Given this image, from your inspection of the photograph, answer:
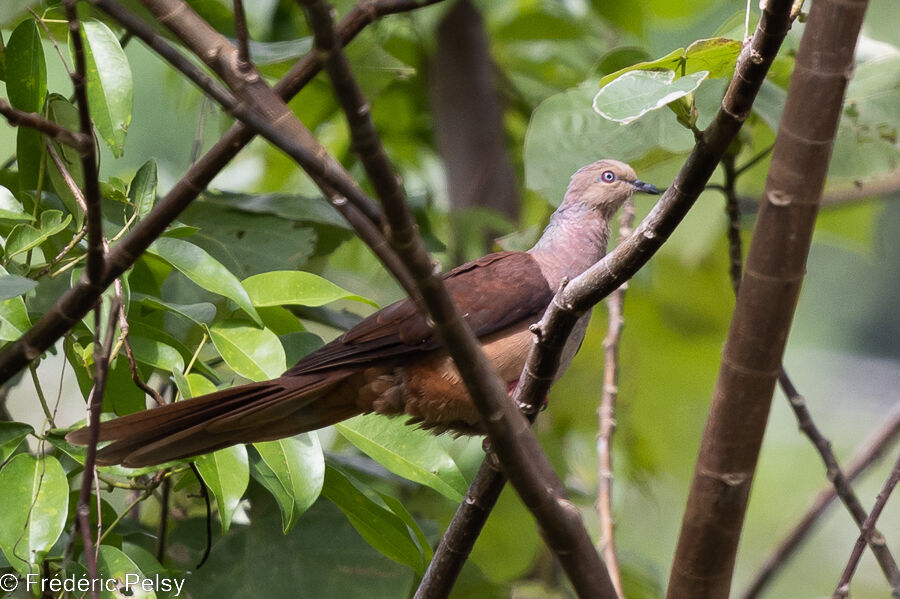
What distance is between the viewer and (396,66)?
3.49 metres

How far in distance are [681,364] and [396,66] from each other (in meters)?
1.90

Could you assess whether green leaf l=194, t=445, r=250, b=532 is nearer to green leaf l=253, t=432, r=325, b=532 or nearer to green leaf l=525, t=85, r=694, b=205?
green leaf l=253, t=432, r=325, b=532

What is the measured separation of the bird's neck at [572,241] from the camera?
9.96ft

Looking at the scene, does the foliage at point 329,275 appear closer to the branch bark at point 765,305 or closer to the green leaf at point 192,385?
the green leaf at point 192,385

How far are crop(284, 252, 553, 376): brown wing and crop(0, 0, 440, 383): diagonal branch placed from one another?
791 mm

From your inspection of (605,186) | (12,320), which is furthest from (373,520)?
(605,186)

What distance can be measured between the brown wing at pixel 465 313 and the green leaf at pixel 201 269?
465 millimetres

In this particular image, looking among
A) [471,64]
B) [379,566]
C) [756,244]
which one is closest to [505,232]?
[471,64]

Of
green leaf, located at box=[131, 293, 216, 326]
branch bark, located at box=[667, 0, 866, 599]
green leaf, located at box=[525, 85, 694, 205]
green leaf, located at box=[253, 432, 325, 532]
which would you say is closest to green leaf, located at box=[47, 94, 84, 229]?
green leaf, located at box=[131, 293, 216, 326]

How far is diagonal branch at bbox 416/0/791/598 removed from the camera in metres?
1.43

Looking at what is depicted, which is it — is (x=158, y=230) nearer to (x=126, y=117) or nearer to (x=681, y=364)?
(x=126, y=117)

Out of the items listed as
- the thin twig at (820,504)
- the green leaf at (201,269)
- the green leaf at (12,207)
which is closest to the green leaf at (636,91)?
the green leaf at (201,269)

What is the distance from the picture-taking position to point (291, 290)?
7.52 ft

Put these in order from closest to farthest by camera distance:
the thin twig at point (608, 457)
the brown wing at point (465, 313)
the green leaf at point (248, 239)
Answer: the thin twig at point (608, 457)
the brown wing at point (465, 313)
the green leaf at point (248, 239)
